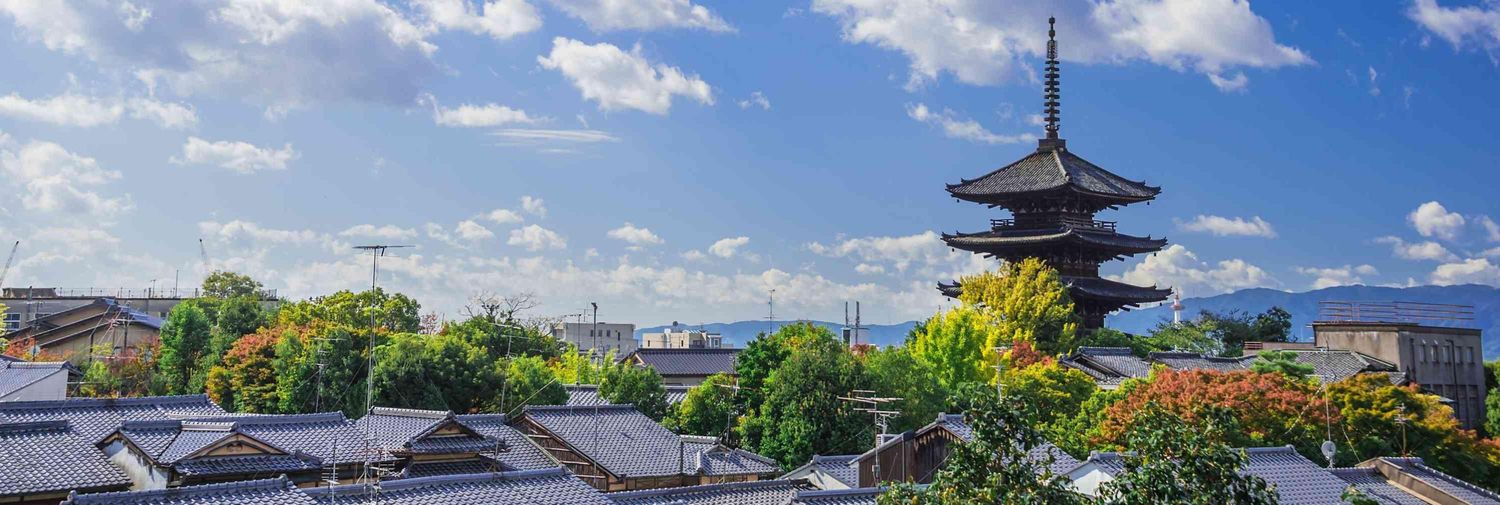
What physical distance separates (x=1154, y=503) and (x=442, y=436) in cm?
2014

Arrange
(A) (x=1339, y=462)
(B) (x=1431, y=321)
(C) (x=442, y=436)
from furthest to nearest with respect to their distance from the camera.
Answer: (B) (x=1431, y=321)
(A) (x=1339, y=462)
(C) (x=442, y=436)

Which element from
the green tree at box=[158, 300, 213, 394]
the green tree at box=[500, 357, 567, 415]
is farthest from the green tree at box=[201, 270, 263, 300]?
the green tree at box=[500, 357, 567, 415]

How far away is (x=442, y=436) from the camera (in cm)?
2925

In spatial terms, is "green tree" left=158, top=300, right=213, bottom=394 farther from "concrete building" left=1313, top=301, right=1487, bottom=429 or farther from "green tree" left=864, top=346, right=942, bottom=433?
"concrete building" left=1313, top=301, right=1487, bottom=429

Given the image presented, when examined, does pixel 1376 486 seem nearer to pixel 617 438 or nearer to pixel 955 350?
pixel 617 438

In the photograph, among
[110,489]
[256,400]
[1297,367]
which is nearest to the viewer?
[110,489]

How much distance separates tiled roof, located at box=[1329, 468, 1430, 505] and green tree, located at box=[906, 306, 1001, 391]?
18.1 metres

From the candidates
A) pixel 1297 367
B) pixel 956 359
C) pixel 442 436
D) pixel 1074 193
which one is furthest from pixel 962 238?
pixel 442 436

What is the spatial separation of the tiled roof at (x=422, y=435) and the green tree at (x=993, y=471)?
17.2m

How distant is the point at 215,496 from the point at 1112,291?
50.1 metres

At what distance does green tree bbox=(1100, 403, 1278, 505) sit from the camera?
41.9 feet

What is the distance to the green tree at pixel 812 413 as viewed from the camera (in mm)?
36000

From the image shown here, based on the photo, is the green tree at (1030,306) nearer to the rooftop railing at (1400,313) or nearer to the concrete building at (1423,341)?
the concrete building at (1423,341)

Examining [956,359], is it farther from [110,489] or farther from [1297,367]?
[110,489]
